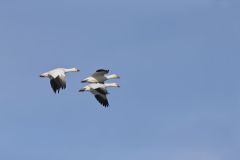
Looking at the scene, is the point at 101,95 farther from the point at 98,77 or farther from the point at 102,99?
the point at 98,77

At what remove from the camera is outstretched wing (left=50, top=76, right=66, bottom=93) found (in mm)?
106000

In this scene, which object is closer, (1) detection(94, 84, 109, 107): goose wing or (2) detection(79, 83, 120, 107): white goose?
(2) detection(79, 83, 120, 107): white goose

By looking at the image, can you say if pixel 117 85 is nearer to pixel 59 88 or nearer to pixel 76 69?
pixel 76 69

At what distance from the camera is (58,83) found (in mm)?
106625

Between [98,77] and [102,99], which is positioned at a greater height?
[98,77]

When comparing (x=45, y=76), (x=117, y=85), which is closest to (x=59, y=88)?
(x=45, y=76)

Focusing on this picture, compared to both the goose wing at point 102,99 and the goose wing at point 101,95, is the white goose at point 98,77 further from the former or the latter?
→ the goose wing at point 102,99

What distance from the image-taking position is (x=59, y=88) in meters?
106

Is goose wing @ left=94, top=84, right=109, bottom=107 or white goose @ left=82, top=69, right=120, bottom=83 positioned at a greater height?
white goose @ left=82, top=69, right=120, bottom=83

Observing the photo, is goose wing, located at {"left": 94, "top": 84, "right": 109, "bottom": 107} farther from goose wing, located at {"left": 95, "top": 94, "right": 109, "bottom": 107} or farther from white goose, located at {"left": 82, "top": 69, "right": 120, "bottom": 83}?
white goose, located at {"left": 82, "top": 69, "right": 120, "bottom": 83}

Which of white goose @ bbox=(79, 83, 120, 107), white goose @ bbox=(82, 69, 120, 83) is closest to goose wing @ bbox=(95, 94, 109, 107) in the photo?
white goose @ bbox=(79, 83, 120, 107)

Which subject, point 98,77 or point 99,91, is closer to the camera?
point 99,91

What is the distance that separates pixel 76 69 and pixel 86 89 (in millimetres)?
4123

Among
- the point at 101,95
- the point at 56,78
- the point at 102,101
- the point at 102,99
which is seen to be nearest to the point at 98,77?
the point at 101,95
